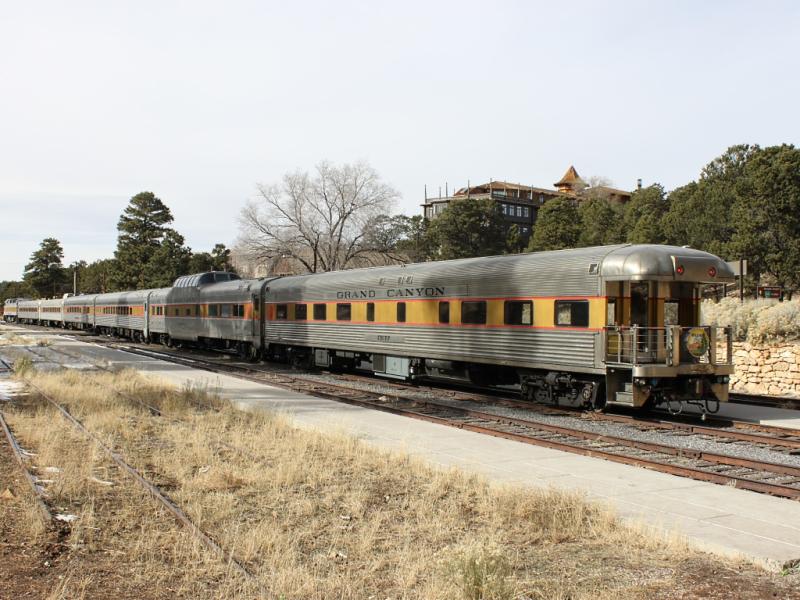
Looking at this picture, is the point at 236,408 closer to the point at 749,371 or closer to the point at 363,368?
the point at 363,368

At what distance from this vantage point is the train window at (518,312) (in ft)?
53.3

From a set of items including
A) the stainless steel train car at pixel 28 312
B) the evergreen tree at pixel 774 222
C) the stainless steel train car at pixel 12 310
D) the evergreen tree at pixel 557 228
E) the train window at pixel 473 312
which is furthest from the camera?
the stainless steel train car at pixel 12 310

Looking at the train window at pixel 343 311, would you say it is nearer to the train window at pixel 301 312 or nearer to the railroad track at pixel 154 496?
the train window at pixel 301 312

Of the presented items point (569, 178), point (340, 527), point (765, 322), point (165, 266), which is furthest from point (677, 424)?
point (569, 178)

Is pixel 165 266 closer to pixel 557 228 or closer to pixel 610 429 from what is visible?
pixel 557 228

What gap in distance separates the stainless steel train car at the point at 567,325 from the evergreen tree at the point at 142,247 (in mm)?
61730

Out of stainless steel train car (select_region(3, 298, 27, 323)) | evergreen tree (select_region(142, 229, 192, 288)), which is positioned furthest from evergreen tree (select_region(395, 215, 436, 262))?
stainless steel train car (select_region(3, 298, 27, 323))

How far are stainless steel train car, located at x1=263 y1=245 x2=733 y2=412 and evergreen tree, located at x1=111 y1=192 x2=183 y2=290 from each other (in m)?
61.7

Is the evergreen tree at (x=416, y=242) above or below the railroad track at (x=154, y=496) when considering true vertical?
above

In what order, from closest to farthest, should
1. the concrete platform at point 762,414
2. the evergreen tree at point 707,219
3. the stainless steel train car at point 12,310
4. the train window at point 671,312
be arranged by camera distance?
the concrete platform at point 762,414 < the train window at point 671,312 < the evergreen tree at point 707,219 < the stainless steel train car at point 12,310

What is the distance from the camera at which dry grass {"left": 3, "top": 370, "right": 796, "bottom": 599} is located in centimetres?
575

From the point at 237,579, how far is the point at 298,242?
52.5 metres

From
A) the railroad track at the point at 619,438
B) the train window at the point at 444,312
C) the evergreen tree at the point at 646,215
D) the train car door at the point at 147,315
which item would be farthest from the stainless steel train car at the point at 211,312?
the evergreen tree at the point at 646,215

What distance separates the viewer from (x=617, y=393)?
573 inches
